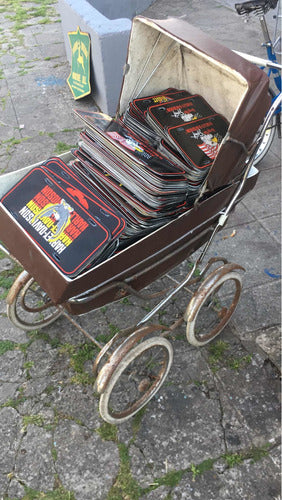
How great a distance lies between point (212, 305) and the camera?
361 centimetres

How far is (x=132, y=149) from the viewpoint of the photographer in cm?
273

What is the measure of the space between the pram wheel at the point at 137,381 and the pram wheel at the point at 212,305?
0.89 feet

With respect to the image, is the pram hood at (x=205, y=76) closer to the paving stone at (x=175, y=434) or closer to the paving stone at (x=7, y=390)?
the paving stone at (x=175, y=434)

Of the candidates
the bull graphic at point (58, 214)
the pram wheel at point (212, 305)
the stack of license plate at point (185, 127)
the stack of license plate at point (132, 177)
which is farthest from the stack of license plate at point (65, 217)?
the pram wheel at point (212, 305)

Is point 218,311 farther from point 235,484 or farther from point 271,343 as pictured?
point 235,484

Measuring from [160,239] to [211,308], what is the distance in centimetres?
126

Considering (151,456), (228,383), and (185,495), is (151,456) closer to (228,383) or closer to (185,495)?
(185,495)

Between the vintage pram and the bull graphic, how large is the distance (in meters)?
0.13

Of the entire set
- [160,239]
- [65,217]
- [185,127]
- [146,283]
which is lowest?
[146,283]

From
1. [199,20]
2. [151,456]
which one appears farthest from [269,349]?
[199,20]

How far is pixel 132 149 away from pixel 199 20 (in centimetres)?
682

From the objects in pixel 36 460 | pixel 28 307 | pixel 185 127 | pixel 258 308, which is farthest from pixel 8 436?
pixel 185 127

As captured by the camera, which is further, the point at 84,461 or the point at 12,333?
the point at 12,333

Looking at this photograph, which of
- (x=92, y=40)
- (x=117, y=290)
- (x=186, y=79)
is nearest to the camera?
(x=117, y=290)
